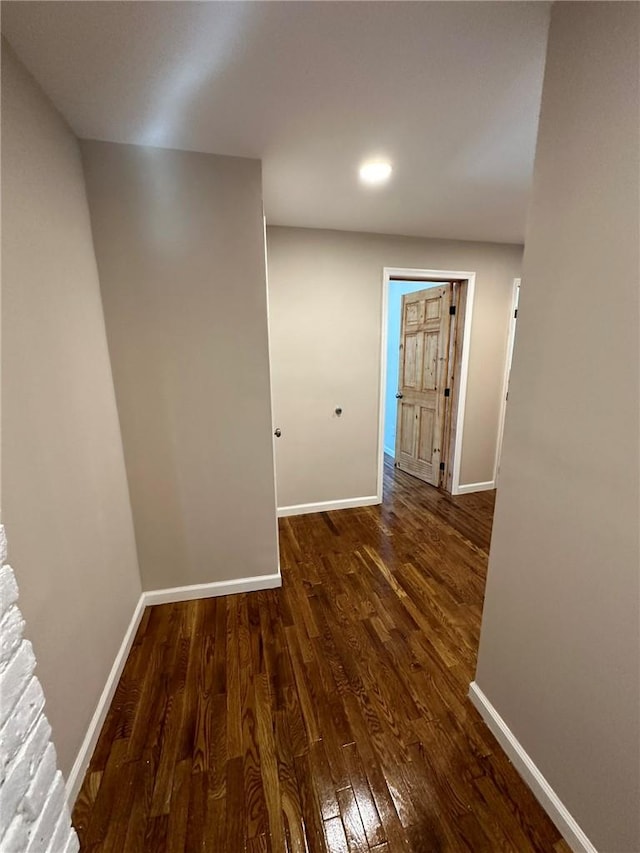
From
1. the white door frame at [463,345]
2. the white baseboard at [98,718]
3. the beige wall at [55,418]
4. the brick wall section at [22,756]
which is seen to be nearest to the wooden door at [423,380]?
the white door frame at [463,345]

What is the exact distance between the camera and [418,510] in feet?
10.6

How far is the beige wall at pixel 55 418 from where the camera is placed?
996mm

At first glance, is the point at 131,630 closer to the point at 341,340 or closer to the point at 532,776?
the point at 532,776

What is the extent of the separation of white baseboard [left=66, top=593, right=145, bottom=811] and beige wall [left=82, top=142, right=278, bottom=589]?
1.09ft

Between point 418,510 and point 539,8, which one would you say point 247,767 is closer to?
point 418,510

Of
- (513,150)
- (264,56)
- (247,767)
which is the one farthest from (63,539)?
(513,150)

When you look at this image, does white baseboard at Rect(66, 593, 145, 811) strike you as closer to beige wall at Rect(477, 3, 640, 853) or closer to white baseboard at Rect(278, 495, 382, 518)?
white baseboard at Rect(278, 495, 382, 518)

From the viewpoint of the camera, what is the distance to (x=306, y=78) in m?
1.19

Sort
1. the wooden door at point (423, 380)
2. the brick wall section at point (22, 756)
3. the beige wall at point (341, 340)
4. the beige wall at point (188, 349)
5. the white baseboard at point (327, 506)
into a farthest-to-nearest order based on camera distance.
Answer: the wooden door at point (423, 380), the white baseboard at point (327, 506), the beige wall at point (341, 340), the beige wall at point (188, 349), the brick wall section at point (22, 756)

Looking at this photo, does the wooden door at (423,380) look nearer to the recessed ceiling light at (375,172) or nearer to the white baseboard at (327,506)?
the white baseboard at (327,506)

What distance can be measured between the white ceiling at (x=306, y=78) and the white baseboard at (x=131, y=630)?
232 centimetres

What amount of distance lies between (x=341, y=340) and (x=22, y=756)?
9.03 ft

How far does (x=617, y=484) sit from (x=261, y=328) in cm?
160

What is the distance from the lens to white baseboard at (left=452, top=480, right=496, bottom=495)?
3549mm
